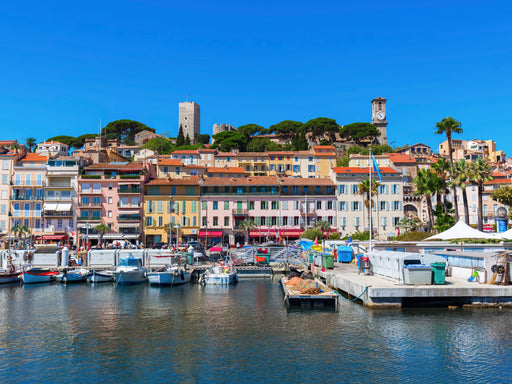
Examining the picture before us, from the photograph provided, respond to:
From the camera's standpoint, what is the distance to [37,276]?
46.5m

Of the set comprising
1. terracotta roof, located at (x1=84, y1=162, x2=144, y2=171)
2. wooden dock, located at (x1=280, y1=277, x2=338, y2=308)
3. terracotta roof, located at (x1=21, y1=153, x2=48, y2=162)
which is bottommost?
wooden dock, located at (x1=280, y1=277, x2=338, y2=308)

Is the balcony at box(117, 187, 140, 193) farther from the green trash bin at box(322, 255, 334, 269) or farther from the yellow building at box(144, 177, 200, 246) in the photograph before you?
the green trash bin at box(322, 255, 334, 269)

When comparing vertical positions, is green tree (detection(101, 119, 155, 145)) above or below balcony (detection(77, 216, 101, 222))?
above

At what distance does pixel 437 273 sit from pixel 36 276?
37.2 m

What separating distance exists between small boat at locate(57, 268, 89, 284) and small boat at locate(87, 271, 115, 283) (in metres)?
0.87

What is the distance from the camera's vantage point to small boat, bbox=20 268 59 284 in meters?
45.7

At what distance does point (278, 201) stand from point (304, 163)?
1459 inches

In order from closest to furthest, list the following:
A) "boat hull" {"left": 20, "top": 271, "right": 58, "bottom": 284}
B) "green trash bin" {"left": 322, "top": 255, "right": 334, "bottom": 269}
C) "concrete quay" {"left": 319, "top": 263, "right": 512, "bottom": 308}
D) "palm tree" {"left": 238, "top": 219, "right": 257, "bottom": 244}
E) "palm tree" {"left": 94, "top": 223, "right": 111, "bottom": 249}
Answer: "concrete quay" {"left": 319, "top": 263, "right": 512, "bottom": 308}, "green trash bin" {"left": 322, "top": 255, "right": 334, "bottom": 269}, "boat hull" {"left": 20, "top": 271, "right": 58, "bottom": 284}, "palm tree" {"left": 94, "top": 223, "right": 111, "bottom": 249}, "palm tree" {"left": 238, "top": 219, "right": 257, "bottom": 244}

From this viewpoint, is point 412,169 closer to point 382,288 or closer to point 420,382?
point 382,288

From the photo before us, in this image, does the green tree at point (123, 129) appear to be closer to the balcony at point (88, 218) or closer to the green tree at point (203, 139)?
the green tree at point (203, 139)

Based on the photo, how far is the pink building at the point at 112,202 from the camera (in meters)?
73.9

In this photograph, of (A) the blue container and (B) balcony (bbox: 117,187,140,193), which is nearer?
(A) the blue container

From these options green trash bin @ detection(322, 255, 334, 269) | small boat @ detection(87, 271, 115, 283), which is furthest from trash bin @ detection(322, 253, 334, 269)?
small boat @ detection(87, 271, 115, 283)

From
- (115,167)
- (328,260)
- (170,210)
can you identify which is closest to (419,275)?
(328,260)
